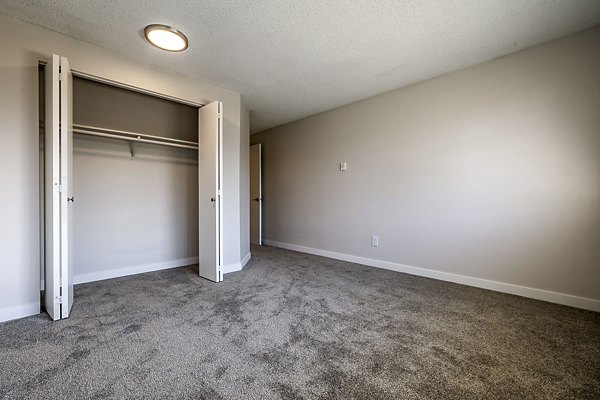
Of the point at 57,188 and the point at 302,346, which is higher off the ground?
the point at 57,188

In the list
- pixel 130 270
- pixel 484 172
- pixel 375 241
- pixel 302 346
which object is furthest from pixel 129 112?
pixel 484 172

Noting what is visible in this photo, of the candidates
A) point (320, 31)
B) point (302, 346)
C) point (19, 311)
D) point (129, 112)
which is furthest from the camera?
point (129, 112)

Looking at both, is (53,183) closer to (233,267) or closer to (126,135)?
(126,135)

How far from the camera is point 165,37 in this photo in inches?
94.0

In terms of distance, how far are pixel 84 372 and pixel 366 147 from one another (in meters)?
3.69

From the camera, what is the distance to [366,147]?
3.94m

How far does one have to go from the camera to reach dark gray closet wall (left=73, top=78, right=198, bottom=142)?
3.02 meters

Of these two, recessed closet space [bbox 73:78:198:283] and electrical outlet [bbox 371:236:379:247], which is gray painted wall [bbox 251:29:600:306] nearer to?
electrical outlet [bbox 371:236:379:247]

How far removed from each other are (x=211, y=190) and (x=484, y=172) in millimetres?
3022

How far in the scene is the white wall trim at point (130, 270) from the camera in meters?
3.03

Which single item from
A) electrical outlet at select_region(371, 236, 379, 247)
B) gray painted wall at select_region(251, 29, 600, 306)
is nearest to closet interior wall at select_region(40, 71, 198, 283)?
gray painted wall at select_region(251, 29, 600, 306)

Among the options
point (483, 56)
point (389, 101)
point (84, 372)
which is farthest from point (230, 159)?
point (483, 56)

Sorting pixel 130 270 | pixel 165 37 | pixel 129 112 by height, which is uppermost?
pixel 165 37

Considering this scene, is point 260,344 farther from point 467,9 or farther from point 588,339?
point 467,9
